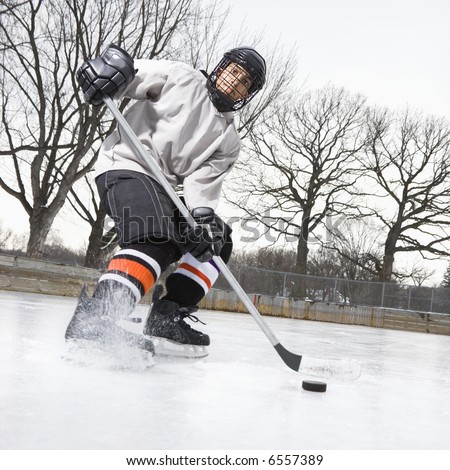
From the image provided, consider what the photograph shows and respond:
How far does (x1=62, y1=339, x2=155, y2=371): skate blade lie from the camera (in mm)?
1463

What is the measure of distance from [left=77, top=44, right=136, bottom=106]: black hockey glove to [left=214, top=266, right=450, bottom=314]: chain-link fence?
28.8 ft

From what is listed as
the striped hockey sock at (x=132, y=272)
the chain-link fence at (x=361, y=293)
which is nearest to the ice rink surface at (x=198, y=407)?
the striped hockey sock at (x=132, y=272)

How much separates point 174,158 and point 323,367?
0.87 meters

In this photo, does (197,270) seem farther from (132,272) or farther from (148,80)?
(148,80)

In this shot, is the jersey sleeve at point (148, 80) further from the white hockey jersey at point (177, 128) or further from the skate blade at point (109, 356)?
the skate blade at point (109, 356)

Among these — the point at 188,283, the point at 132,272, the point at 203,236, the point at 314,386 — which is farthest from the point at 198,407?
the point at 188,283

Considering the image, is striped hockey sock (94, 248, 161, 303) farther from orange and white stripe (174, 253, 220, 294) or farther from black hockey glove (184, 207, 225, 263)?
orange and white stripe (174, 253, 220, 294)

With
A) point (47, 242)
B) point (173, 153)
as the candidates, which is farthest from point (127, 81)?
point (47, 242)

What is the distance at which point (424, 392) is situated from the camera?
165cm

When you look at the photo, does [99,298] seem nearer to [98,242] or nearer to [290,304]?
[98,242]

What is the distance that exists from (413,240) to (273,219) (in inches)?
150

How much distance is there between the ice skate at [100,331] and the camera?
1474 mm

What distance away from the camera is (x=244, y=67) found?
1951 millimetres

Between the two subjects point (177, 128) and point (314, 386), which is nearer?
point (314, 386)
